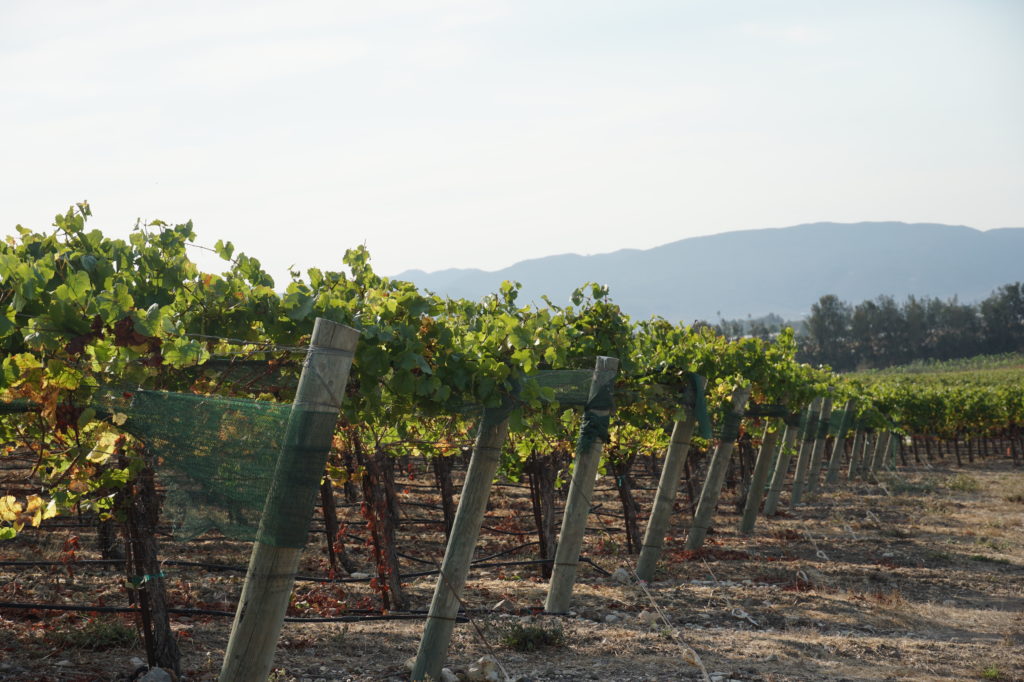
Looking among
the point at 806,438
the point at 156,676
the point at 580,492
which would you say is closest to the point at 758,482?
the point at 806,438

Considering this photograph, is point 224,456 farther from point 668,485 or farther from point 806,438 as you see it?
point 806,438

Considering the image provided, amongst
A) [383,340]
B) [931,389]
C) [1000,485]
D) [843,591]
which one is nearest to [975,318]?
[931,389]

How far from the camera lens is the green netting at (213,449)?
3.71 m

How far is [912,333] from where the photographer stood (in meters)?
110

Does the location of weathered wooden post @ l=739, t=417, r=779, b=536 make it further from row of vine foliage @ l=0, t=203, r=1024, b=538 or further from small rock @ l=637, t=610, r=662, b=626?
row of vine foliage @ l=0, t=203, r=1024, b=538

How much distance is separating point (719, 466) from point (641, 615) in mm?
3914

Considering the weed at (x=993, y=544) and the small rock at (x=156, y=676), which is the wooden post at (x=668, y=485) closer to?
the small rock at (x=156, y=676)

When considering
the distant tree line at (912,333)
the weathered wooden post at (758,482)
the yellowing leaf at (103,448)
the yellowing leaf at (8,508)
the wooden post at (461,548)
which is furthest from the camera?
the distant tree line at (912,333)

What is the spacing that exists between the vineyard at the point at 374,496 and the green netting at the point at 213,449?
0.5 inches

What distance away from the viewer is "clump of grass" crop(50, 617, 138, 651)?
6.30 metres

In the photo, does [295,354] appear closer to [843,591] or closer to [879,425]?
[843,591]

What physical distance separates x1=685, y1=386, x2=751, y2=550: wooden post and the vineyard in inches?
1.8

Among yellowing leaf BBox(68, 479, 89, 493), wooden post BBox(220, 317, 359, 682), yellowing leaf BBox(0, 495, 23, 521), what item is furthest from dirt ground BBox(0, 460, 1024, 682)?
wooden post BBox(220, 317, 359, 682)

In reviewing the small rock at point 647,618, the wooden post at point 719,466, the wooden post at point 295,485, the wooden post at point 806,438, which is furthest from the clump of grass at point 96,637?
the wooden post at point 806,438
